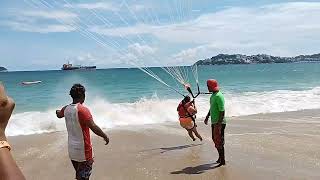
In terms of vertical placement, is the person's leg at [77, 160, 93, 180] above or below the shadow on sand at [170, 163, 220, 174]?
above

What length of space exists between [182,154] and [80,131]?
5.00 m

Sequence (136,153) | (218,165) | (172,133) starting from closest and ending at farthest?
(218,165) → (136,153) → (172,133)

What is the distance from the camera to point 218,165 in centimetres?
940

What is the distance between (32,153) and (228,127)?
652 centimetres

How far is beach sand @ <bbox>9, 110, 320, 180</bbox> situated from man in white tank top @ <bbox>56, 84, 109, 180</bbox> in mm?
2621

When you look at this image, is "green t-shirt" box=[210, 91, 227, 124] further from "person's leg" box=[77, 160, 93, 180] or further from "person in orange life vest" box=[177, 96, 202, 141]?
"person's leg" box=[77, 160, 93, 180]

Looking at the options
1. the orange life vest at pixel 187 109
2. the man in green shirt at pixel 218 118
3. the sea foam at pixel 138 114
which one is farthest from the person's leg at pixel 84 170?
the sea foam at pixel 138 114

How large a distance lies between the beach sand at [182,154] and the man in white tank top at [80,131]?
2.62m

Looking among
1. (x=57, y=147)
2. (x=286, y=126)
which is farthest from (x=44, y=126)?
(x=286, y=126)

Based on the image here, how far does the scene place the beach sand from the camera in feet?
29.3

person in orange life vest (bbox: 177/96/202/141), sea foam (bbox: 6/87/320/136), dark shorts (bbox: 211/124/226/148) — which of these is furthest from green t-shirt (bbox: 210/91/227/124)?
sea foam (bbox: 6/87/320/136)

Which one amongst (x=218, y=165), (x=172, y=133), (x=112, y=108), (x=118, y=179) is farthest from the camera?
(x=112, y=108)

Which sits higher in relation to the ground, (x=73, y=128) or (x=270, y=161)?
(x=73, y=128)

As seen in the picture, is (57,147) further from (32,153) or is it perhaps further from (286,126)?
(286,126)
